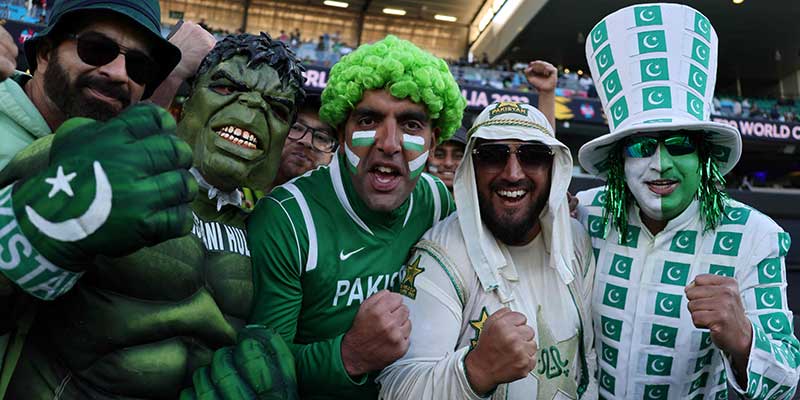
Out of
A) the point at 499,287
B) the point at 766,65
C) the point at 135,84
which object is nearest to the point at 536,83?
the point at 499,287

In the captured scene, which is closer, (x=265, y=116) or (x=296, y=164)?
(x=265, y=116)

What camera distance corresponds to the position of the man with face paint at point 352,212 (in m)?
2.19

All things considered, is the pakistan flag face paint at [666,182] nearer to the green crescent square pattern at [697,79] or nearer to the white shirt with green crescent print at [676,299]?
the white shirt with green crescent print at [676,299]

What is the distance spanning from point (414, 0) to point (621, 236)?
2743 cm

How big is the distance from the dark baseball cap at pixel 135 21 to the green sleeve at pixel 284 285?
676mm

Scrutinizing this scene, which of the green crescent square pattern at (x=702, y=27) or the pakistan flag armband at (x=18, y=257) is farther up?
the green crescent square pattern at (x=702, y=27)

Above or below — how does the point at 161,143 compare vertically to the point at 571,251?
above

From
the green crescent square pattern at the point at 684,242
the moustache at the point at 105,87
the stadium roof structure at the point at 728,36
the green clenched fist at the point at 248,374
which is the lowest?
the green clenched fist at the point at 248,374

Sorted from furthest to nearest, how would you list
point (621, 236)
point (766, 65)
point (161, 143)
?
point (766, 65), point (621, 236), point (161, 143)

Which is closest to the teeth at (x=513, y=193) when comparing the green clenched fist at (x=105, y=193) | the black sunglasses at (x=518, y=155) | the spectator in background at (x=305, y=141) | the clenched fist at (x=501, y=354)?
the black sunglasses at (x=518, y=155)

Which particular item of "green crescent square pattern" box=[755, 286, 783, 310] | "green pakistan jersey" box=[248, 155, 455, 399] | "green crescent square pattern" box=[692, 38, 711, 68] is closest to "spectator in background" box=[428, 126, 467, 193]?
"green pakistan jersey" box=[248, 155, 455, 399]

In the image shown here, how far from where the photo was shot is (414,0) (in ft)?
91.5

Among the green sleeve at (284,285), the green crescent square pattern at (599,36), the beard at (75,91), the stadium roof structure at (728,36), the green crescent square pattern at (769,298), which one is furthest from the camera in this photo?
the stadium roof structure at (728,36)

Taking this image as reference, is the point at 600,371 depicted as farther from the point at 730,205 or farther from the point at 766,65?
the point at 766,65
